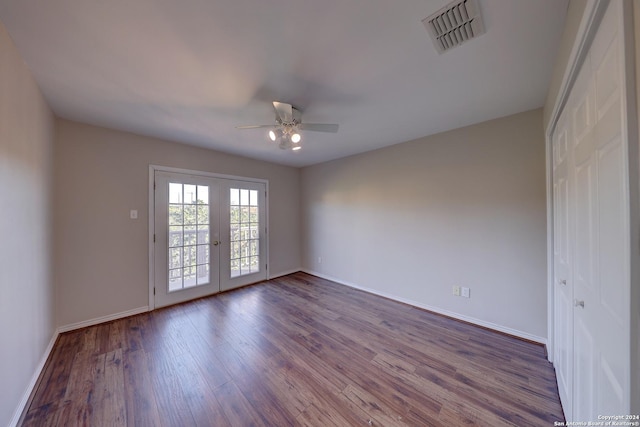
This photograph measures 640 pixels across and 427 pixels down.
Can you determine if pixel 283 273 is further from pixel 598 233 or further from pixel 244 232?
pixel 598 233

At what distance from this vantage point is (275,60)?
1606 mm

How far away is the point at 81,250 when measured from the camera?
2.67 metres

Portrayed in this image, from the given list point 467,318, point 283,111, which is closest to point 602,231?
point 283,111

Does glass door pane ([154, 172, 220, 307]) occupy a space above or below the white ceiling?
below

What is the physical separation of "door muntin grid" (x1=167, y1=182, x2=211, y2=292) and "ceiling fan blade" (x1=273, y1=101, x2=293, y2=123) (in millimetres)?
2229

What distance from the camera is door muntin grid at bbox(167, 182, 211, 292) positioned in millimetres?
3359

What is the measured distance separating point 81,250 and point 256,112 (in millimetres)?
2688

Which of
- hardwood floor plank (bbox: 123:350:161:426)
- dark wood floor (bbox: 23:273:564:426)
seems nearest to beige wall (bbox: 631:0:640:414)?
dark wood floor (bbox: 23:273:564:426)

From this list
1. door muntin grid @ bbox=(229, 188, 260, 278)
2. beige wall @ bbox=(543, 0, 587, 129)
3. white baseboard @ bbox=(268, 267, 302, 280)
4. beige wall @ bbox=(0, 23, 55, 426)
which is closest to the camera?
beige wall @ bbox=(543, 0, 587, 129)

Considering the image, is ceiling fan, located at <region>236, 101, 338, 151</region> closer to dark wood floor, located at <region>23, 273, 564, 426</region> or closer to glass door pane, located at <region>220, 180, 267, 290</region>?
glass door pane, located at <region>220, 180, 267, 290</region>

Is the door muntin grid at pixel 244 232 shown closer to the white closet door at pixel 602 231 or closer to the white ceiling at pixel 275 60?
the white ceiling at pixel 275 60

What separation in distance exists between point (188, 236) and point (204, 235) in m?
0.23

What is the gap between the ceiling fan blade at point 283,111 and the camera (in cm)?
197

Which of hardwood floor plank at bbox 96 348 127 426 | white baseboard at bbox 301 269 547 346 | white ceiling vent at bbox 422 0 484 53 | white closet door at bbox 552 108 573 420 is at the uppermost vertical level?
white ceiling vent at bbox 422 0 484 53
